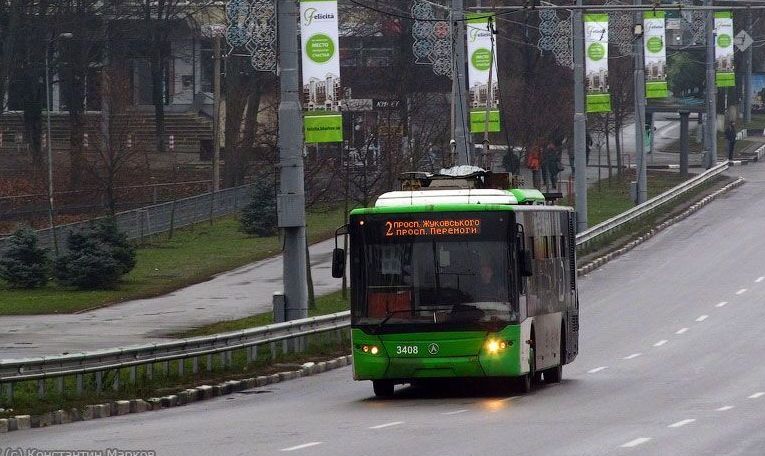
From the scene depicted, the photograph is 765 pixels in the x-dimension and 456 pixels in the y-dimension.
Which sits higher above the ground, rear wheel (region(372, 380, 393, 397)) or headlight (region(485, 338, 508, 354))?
headlight (region(485, 338, 508, 354))

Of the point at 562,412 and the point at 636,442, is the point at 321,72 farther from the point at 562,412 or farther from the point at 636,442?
the point at 636,442

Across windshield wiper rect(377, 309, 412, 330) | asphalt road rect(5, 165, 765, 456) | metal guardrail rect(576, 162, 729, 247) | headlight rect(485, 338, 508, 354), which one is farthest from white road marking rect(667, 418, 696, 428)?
metal guardrail rect(576, 162, 729, 247)

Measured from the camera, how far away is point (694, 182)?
202ft

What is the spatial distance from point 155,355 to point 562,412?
23.4 feet

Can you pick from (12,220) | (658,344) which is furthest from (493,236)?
(12,220)

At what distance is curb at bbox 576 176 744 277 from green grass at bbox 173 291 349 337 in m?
6.04

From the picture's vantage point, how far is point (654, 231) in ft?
169

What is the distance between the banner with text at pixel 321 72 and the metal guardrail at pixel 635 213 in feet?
59.7

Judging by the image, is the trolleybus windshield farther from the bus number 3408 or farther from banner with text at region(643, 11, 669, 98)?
banner with text at region(643, 11, 669, 98)

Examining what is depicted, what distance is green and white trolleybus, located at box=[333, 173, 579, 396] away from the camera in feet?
69.7

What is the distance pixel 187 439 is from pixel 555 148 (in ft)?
167

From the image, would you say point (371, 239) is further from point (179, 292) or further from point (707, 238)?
point (707, 238)

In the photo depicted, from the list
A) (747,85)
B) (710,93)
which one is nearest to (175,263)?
(710,93)

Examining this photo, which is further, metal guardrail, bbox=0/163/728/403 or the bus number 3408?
the bus number 3408
